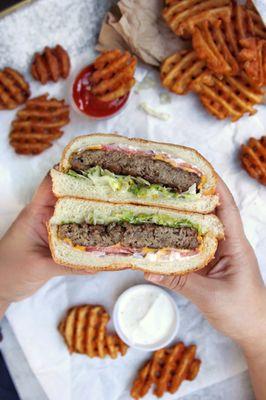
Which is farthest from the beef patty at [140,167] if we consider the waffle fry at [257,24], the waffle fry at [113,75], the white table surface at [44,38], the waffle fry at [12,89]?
the white table surface at [44,38]

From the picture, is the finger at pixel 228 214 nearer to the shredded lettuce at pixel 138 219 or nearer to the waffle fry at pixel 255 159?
the shredded lettuce at pixel 138 219

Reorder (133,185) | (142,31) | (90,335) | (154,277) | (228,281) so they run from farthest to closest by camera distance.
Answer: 1. (142,31)
2. (90,335)
3. (228,281)
4. (154,277)
5. (133,185)

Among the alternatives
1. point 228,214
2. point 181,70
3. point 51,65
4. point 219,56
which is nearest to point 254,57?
point 219,56

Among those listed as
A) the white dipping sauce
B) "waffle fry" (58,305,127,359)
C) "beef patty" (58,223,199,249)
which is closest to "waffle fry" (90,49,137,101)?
"beef patty" (58,223,199,249)

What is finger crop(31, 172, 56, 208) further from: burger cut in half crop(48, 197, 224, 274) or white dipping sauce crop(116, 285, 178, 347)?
white dipping sauce crop(116, 285, 178, 347)

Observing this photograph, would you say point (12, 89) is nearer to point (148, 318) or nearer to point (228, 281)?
point (148, 318)

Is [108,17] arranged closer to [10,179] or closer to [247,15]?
[247,15]

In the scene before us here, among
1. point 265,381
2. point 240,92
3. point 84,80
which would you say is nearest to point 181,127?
point 240,92
